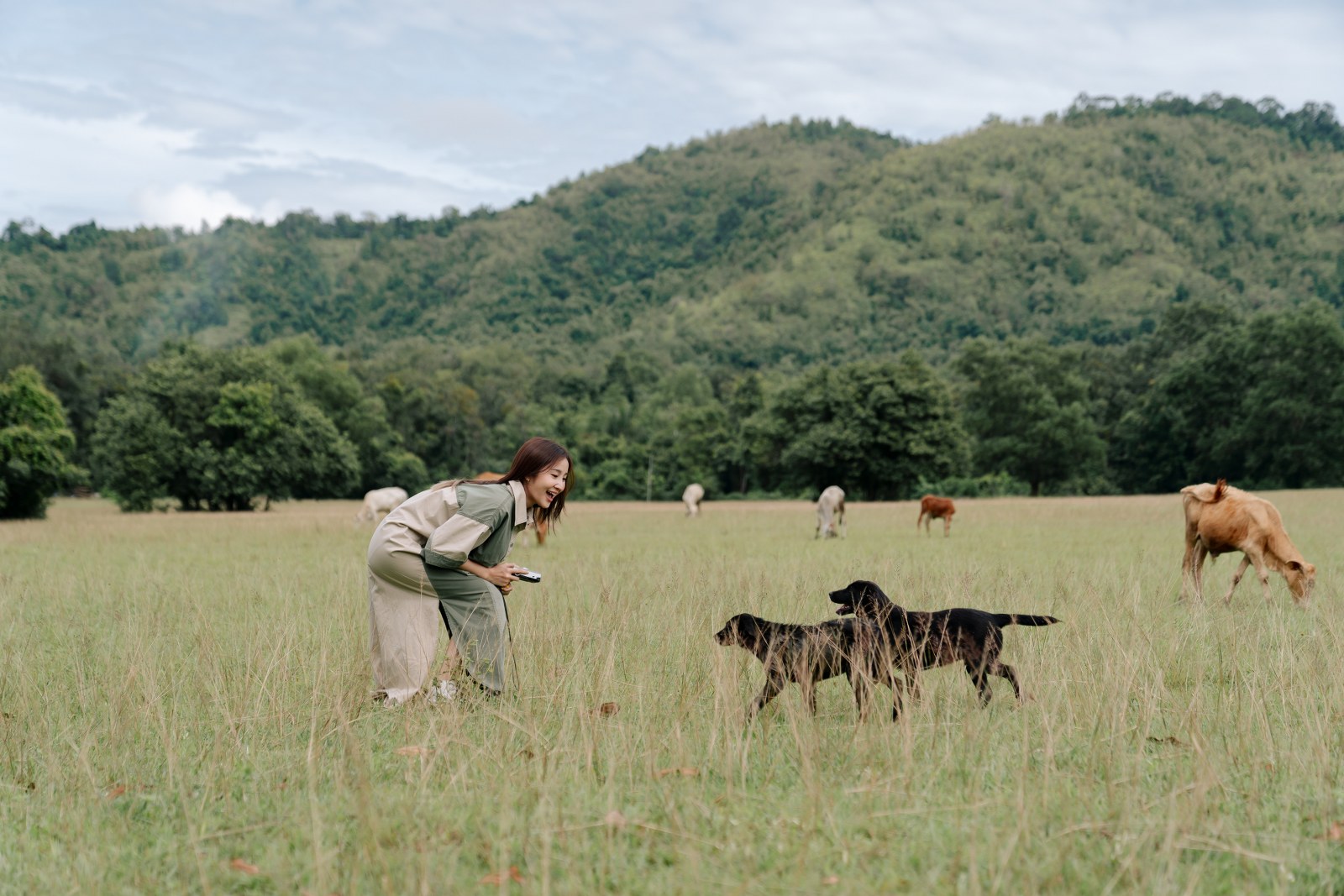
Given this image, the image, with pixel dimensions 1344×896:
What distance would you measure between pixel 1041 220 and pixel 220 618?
181889 millimetres

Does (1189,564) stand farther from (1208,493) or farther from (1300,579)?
(1300,579)

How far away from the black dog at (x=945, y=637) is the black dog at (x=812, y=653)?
0.13 metres

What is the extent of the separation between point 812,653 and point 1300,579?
674 centimetres

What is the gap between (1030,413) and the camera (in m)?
70.4

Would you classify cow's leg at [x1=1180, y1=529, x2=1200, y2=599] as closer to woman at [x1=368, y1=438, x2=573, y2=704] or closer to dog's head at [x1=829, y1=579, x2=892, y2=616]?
dog's head at [x1=829, y1=579, x2=892, y2=616]

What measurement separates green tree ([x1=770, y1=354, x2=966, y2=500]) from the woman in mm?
54059

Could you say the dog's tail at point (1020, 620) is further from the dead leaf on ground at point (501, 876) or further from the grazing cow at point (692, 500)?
the grazing cow at point (692, 500)

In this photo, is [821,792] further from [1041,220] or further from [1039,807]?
[1041,220]

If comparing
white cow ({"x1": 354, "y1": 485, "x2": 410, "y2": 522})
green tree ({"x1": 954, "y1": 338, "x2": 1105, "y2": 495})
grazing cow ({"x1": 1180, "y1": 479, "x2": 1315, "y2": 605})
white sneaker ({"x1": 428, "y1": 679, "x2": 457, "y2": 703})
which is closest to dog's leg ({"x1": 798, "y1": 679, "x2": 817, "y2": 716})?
white sneaker ({"x1": 428, "y1": 679, "x2": 457, "y2": 703})

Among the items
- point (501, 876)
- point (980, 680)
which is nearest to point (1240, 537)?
point (980, 680)

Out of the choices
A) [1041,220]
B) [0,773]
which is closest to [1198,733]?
[0,773]

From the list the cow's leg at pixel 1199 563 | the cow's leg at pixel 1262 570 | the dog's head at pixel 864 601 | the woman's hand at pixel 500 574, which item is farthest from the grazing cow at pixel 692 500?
the woman's hand at pixel 500 574

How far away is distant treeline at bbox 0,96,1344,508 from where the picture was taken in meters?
59.9

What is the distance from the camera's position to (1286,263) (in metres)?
143
